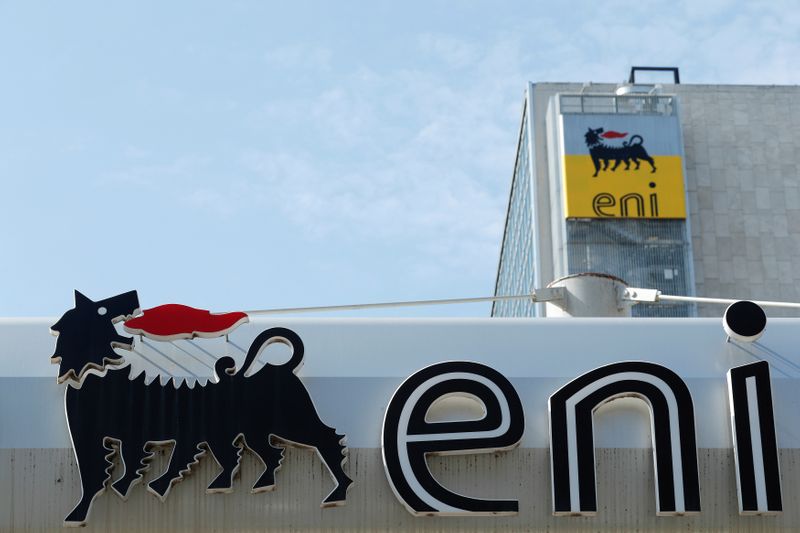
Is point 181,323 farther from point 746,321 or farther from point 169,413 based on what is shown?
point 746,321

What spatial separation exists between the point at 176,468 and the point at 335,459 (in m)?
1.96

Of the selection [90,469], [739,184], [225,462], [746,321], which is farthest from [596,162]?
[90,469]

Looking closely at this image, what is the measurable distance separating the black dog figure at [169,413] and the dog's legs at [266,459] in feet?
0.04

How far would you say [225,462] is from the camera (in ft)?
56.8

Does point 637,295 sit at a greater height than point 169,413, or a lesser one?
greater

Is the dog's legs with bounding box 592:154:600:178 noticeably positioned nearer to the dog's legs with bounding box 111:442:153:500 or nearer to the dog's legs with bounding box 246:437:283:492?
the dog's legs with bounding box 246:437:283:492

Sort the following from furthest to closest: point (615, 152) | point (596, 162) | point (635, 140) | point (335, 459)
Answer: point (635, 140) < point (596, 162) < point (615, 152) < point (335, 459)

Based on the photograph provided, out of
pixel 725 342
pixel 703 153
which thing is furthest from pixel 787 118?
pixel 725 342

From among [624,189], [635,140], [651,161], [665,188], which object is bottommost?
[624,189]

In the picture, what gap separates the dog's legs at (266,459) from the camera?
17266 millimetres

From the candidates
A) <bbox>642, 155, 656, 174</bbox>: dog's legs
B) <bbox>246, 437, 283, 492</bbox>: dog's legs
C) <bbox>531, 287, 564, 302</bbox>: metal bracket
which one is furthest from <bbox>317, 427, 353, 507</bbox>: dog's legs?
<bbox>642, 155, 656, 174</bbox>: dog's legs

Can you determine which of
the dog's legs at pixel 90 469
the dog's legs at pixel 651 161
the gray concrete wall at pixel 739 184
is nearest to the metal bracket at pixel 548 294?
the dog's legs at pixel 90 469

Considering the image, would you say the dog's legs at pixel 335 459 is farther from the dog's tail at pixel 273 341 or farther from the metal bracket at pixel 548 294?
the metal bracket at pixel 548 294

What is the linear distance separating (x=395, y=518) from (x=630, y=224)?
59297 millimetres
